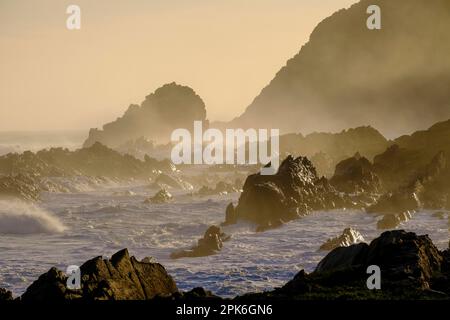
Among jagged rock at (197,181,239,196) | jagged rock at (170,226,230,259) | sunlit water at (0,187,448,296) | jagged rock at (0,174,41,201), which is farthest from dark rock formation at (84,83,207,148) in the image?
jagged rock at (170,226,230,259)

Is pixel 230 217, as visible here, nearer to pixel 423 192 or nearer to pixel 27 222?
pixel 27 222

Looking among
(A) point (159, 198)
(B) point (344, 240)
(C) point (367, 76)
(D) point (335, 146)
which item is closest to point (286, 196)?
(B) point (344, 240)

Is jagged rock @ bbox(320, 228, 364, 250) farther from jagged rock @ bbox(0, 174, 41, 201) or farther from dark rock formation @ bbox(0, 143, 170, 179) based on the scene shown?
dark rock formation @ bbox(0, 143, 170, 179)

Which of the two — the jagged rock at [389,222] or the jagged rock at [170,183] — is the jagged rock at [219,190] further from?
the jagged rock at [389,222]

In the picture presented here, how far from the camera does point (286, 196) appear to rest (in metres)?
57.3

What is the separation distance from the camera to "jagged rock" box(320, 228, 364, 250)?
4422cm

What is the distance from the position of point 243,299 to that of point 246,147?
102785mm

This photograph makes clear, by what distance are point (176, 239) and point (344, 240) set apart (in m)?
11.6

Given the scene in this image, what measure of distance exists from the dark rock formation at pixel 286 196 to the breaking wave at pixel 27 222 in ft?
43.4

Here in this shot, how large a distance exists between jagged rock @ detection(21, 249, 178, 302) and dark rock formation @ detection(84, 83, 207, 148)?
12987 cm

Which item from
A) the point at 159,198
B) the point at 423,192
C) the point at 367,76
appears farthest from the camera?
the point at 367,76

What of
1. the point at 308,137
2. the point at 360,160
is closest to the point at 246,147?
the point at 308,137
